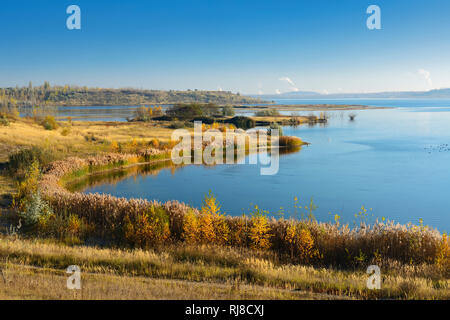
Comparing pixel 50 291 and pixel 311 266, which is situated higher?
pixel 50 291

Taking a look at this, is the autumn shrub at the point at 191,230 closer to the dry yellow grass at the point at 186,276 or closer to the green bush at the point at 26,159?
the dry yellow grass at the point at 186,276

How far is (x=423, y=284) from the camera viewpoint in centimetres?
799

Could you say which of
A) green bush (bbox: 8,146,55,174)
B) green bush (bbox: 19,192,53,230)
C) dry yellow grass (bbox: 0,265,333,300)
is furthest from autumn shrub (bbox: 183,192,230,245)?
green bush (bbox: 8,146,55,174)

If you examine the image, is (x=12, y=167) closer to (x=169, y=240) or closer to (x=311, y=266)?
(x=169, y=240)

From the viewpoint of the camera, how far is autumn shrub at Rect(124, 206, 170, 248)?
38.3 feet

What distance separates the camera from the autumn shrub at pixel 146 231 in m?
11.7

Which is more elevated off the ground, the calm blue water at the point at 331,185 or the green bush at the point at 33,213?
the green bush at the point at 33,213

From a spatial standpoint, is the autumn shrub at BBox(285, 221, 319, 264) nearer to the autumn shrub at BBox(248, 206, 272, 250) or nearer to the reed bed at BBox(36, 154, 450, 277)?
the reed bed at BBox(36, 154, 450, 277)

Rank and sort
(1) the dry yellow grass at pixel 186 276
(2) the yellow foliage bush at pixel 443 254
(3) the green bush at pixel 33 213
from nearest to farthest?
1. (1) the dry yellow grass at pixel 186 276
2. (2) the yellow foliage bush at pixel 443 254
3. (3) the green bush at pixel 33 213

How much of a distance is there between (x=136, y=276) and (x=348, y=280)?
4.84m

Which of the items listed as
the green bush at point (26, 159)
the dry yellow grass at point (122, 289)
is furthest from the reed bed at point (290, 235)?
the green bush at point (26, 159)

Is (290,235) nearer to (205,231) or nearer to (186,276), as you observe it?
(205,231)

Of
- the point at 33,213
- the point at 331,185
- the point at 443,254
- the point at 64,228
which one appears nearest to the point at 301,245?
the point at 443,254
